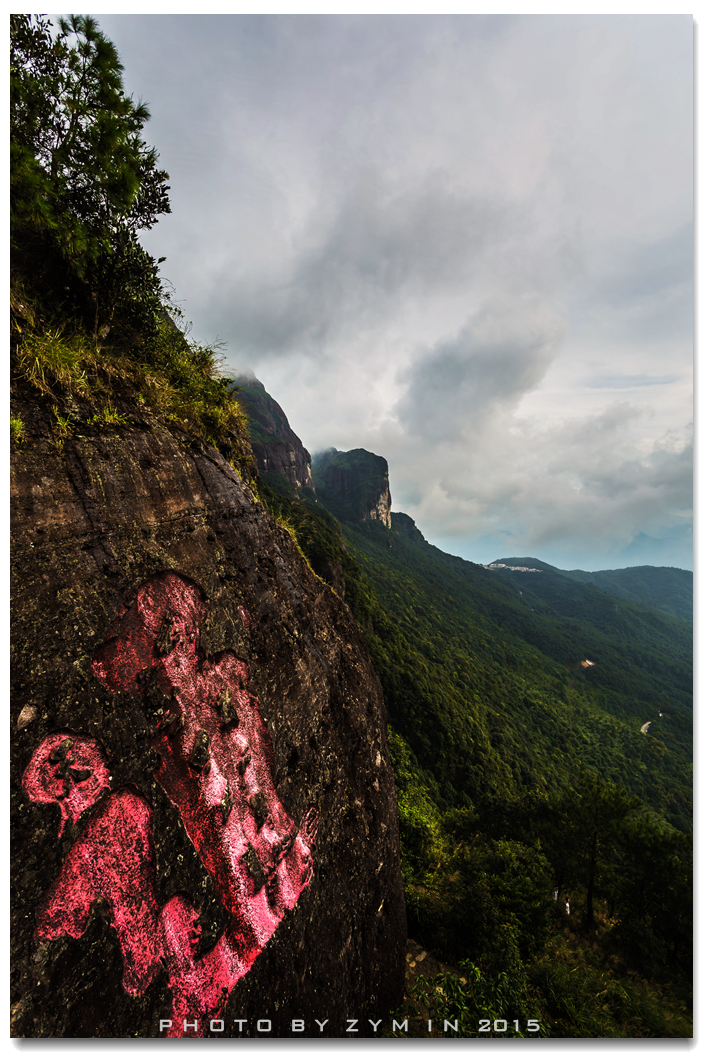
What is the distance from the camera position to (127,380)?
4.34 m


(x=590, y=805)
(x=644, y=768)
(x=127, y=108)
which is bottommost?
(x=644, y=768)

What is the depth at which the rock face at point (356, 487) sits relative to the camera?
333ft

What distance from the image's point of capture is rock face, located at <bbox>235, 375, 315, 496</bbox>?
217 feet

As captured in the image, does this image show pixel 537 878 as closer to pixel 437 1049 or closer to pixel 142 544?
pixel 437 1049

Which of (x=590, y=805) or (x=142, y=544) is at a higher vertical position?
(x=142, y=544)

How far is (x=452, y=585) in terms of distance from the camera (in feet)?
283

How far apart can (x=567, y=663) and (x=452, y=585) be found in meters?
34.0

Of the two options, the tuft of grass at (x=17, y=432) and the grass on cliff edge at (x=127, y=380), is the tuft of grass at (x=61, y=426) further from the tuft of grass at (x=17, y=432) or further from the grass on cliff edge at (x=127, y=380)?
the tuft of grass at (x=17, y=432)

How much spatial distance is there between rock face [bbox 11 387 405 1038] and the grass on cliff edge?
31 centimetres

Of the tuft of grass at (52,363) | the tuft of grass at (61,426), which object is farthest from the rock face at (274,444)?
the tuft of grass at (61,426)

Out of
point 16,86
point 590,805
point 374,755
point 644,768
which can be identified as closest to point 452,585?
point 644,768

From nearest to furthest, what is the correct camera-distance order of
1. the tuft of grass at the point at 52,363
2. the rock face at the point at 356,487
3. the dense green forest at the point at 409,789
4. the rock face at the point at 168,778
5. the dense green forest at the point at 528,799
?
the rock face at the point at 168,778, the tuft of grass at the point at 52,363, the dense green forest at the point at 409,789, the dense green forest at the point at 528,799, the rock face at the point at 356,487

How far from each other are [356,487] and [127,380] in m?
103

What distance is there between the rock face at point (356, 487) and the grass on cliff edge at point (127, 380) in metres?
90.7
